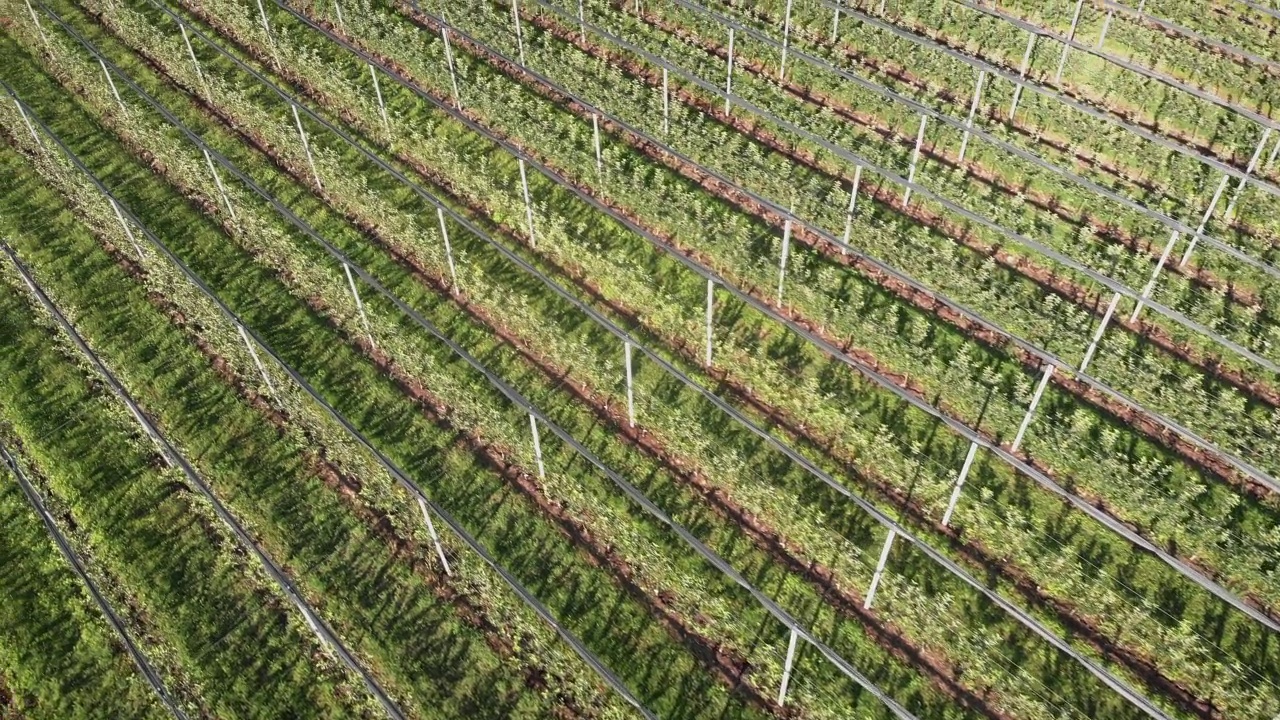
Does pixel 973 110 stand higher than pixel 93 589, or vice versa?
pixel 973 110

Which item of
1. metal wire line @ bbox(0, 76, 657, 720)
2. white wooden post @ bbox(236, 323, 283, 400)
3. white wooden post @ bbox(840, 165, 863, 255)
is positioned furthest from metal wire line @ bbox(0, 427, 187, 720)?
white wooden post @ bbox(840, 165, 863, 255)

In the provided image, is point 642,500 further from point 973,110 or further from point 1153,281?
point 973,110

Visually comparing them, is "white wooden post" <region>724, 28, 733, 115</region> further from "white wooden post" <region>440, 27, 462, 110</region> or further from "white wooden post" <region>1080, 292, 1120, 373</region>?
"white wooden post" <region>1080, 292, 1120, 373</region>

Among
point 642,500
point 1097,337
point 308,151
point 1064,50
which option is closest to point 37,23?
point 308,151

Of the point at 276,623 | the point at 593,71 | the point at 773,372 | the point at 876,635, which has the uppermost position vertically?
the point at 593,71

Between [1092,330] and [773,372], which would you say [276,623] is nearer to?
[773,372]

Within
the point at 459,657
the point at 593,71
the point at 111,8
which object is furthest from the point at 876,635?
the point at 111,8
